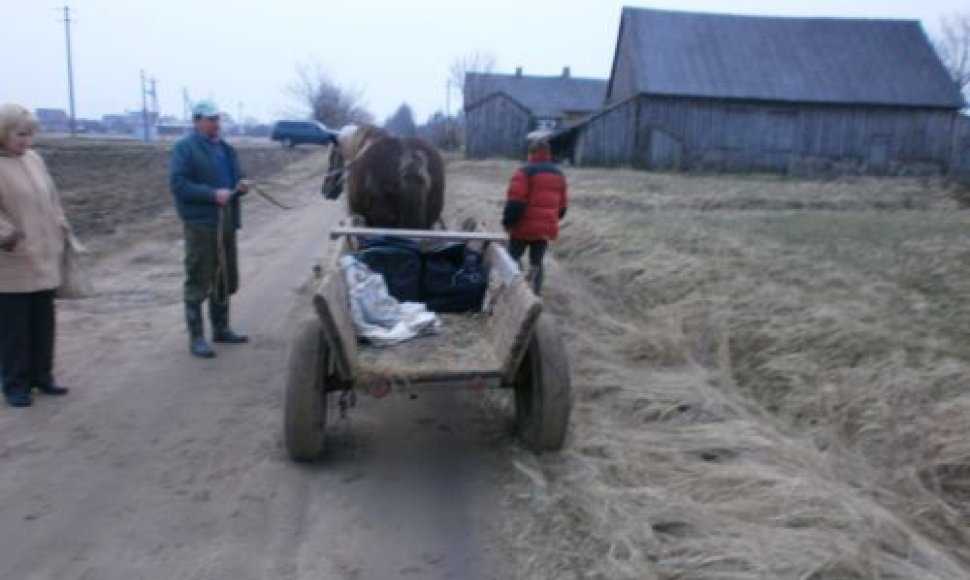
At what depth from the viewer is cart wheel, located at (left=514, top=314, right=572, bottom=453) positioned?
4898 millimetres

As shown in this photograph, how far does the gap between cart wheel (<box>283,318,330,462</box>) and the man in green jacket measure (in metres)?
2.56

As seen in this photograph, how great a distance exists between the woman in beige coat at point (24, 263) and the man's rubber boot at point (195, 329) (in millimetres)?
1250

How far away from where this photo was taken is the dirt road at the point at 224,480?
389 centimetres

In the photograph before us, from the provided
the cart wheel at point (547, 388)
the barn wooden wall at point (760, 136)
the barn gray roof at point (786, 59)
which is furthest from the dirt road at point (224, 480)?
the barn gray roof at point (786, 59)

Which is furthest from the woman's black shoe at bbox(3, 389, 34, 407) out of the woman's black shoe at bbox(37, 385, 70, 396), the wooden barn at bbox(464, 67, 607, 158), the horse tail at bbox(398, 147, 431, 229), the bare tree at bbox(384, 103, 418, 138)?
the bare tree at bbox(384, 103, 418, 138)

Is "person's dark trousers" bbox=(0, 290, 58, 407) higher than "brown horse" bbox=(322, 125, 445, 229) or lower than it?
lower

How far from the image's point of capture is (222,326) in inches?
299

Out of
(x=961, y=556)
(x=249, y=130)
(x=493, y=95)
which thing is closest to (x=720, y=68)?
(x=493, y=95)

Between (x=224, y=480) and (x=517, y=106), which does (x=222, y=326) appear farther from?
(x=517, y=106)

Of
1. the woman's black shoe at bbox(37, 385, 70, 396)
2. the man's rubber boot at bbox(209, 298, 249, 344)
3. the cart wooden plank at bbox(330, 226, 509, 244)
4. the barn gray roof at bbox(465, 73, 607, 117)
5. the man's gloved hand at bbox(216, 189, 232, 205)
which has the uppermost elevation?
the barn gray roof at bbox(465, 73, 607, 117)

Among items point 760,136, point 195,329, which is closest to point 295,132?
point 760,136

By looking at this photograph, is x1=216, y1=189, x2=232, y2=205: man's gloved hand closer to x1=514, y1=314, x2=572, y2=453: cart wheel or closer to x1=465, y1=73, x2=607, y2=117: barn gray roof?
x1=514, y1=314, x2=572, y2=453: cart wheel

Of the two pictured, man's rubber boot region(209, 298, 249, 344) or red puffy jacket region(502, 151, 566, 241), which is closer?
man's rubber boot region(209, 298, 249, 344)

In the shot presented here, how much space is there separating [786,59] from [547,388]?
3642cm
